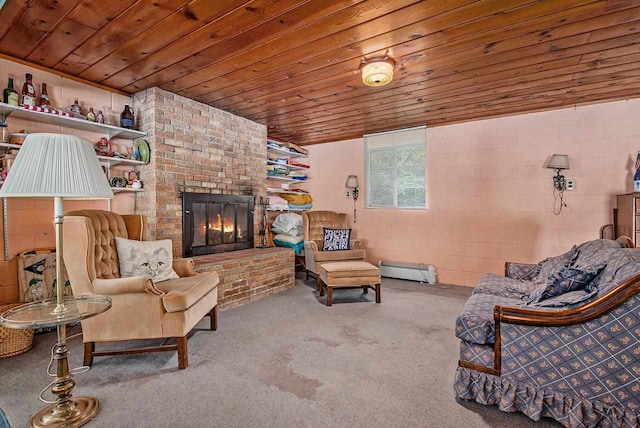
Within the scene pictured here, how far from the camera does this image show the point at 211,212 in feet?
12.7

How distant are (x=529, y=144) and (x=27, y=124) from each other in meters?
5.47

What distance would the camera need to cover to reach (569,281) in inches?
75.3

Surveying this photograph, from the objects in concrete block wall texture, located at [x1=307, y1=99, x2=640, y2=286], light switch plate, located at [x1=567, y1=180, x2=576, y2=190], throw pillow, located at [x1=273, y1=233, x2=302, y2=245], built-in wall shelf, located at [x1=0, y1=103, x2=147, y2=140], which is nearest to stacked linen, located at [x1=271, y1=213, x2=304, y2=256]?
throw pillow, located at [x1=273, y1=233, x2=302, y2=245]

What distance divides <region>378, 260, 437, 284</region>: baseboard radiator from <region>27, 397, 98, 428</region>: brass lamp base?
398cm

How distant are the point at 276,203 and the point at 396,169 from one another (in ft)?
6.61

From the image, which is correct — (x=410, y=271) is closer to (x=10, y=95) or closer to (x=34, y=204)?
(x=34, y=204)

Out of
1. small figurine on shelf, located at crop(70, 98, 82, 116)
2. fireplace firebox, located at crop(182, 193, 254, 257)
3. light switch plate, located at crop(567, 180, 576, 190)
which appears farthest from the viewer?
light switch plate, located at crop(567, 180, 576, 190)

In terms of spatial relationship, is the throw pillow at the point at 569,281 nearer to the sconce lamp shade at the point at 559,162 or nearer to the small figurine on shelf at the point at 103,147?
the sconce lamp shade at the point at 559,162

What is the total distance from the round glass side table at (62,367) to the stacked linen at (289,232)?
320 cm

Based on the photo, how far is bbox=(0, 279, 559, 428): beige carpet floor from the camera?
5.38ft

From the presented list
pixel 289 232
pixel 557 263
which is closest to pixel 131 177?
pixel 289 232

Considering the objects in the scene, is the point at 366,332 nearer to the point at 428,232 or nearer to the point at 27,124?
the point at 428,232

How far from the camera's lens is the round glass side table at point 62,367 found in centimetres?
150

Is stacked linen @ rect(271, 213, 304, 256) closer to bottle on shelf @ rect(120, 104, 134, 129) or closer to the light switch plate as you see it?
bottle on shelf @ rect(120, 104, 134, 129)
